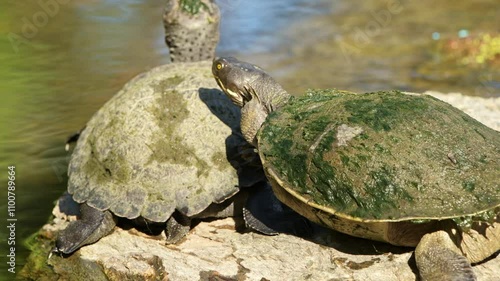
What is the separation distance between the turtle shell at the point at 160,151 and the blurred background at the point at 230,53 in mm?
1034

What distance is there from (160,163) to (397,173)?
164 cm

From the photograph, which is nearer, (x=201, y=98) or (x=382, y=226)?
(x=382, y=226)

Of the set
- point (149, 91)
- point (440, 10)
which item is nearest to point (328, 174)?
point (149, 91)

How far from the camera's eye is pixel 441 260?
3613mm

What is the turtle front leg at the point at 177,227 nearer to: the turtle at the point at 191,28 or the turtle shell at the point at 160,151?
the turtle shell at the point at 160,151

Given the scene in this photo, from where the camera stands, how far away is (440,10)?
12219 mm

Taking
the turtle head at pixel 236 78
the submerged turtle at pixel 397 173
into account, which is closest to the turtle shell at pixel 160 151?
the turtle head at pixel 236 78

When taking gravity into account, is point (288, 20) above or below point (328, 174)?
below

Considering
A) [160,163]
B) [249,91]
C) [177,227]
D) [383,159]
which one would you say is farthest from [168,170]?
[383,159]

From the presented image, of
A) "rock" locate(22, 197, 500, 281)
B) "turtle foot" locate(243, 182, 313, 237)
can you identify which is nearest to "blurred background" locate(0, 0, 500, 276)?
"rock" locate(22, 197, 500, 281)

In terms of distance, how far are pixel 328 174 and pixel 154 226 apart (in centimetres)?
147

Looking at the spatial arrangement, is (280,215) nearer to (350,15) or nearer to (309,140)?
(309,140)

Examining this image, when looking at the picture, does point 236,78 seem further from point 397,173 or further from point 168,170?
point 397,173

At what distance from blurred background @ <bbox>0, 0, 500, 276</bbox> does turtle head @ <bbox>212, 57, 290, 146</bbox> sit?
180 cm
